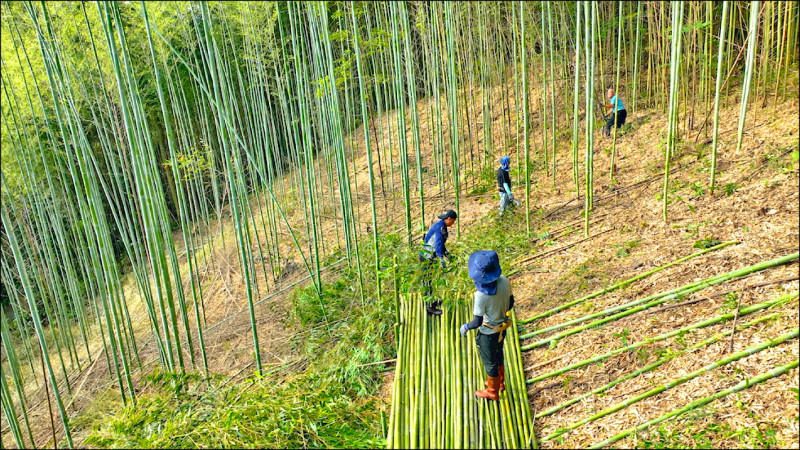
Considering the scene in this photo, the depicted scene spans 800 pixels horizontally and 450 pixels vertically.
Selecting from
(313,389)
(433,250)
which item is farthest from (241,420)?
(433,250)

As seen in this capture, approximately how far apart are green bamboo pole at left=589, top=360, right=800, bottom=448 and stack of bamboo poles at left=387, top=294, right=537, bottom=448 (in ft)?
1.31

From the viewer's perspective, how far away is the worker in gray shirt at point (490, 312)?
248 centimetres

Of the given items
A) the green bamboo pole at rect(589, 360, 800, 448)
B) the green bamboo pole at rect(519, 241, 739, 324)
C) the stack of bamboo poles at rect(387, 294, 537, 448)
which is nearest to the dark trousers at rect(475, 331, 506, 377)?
the stack of bamboo poles at rect(387, 294, 537, 448)

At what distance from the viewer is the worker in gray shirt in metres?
2.48

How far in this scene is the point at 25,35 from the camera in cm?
459

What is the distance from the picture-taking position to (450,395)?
8.86ft

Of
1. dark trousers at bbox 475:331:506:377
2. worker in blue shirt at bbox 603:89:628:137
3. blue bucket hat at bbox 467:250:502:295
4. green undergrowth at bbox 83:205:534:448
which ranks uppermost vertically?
worker in blue shirt at bbox 603:89:628:137

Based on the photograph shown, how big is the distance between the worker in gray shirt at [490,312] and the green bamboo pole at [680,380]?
0.39m

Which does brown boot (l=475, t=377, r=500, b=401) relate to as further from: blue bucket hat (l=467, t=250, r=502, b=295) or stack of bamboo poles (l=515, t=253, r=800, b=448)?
blue bucket hat (l=467, t=250, r=502, b=295)

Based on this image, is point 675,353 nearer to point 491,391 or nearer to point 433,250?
point 491,391

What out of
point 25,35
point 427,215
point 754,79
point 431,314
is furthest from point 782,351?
point 25,35

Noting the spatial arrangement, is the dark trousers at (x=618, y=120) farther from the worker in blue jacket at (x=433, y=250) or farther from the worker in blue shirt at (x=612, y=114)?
the worker in blue jacket at (x=433, y=250)

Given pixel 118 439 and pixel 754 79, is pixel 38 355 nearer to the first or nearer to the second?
pixel 118 439

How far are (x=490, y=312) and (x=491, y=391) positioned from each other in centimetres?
46
